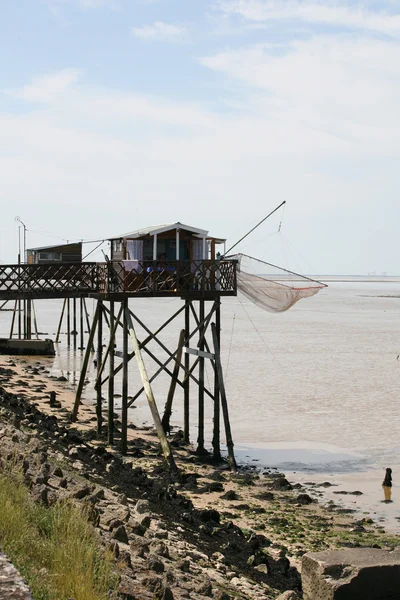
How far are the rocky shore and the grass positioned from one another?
39cm

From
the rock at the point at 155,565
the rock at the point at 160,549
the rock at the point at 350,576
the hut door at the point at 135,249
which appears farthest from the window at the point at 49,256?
the rock at the point at 350,576

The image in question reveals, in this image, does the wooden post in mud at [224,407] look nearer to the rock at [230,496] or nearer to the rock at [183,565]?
the rock at [230,496]

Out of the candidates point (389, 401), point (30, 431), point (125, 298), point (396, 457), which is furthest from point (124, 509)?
point (389, 401)

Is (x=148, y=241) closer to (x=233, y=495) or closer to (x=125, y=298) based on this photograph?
(x=125, y=298)

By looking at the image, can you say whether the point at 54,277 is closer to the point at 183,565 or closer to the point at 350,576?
the point at 183,565

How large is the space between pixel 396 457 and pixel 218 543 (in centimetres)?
1092

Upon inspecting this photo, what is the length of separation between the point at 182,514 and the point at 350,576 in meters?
5.20

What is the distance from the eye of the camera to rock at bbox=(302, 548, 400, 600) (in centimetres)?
911

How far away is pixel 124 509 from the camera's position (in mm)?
12297

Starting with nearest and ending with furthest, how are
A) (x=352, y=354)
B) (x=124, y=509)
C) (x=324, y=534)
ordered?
(x=124, y=509) < (x=324, y=534) < (x=352, y=354)

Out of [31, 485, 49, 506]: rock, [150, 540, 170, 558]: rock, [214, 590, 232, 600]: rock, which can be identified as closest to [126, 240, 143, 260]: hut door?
[31, 485, 49, 506]: rock

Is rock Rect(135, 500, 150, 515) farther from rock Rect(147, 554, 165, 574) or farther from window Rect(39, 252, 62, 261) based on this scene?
window Rect(39, 252, 62, 261)

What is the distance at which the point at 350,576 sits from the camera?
912 centimetres

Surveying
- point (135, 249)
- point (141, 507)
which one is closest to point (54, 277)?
point (135, 249)
